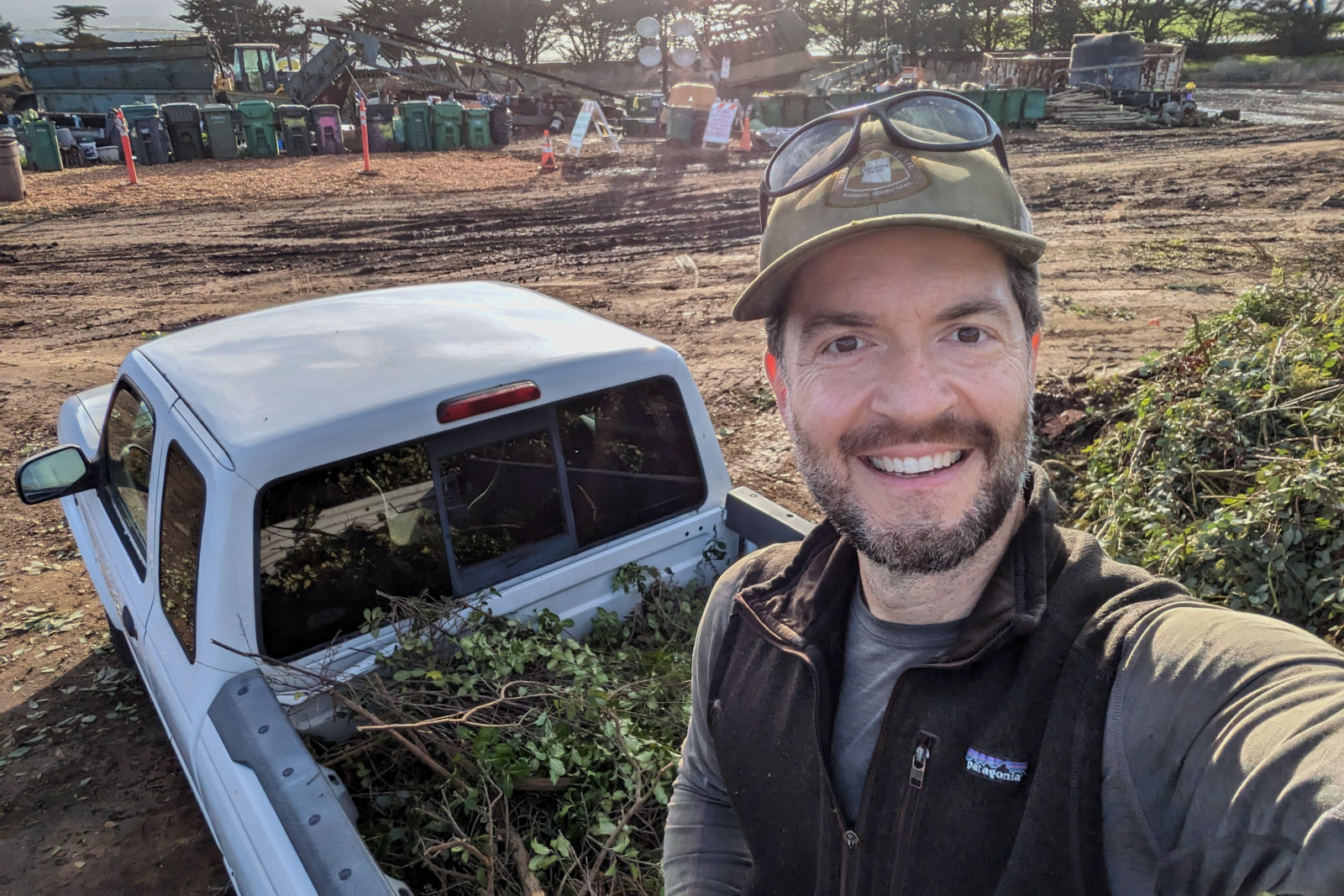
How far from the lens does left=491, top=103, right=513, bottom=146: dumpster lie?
78.5 ft

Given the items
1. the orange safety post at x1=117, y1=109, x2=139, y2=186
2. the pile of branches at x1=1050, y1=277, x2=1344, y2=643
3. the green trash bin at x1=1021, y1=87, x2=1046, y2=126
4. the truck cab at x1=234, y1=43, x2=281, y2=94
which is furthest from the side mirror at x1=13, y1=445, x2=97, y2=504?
the truck cab at x1=234, y1=43, x2=281, y2=94

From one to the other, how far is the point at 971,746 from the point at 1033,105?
27.2m

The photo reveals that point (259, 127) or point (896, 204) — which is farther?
point (259, 127)

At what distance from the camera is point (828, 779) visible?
4.88ft

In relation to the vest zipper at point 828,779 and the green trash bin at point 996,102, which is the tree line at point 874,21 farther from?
the vest zipper at point 828,779

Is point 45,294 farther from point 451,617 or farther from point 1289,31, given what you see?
point 1289,31

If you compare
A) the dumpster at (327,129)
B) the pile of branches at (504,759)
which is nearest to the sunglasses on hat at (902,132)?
the pile of branches at (504,759)

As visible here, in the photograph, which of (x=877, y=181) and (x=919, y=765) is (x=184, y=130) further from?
(x=919, y=765)

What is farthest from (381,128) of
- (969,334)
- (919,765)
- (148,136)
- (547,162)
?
(919,765)

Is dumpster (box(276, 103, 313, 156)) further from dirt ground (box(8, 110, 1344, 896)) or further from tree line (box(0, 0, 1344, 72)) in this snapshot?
tree line (box(0, 0, 1344, 72))

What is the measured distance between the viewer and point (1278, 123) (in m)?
23.8

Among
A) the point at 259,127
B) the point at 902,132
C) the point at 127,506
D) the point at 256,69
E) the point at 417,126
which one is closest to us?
the point at 902,132

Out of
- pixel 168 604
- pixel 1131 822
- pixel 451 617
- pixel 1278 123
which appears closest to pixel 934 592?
pixel 1131 822

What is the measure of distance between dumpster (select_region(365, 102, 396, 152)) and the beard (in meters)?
24.1
